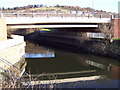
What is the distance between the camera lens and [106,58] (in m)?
27.4

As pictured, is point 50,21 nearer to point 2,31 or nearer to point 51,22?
point 51,22

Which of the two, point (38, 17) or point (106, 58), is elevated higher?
point (38, 17)

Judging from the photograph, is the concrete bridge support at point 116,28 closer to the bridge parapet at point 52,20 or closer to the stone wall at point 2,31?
the bridge parapet at point 52,20

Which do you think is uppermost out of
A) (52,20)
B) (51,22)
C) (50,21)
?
(52,20)

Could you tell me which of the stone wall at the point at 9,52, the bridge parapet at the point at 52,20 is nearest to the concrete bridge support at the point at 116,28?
the bridge parapet at the point at 52,20

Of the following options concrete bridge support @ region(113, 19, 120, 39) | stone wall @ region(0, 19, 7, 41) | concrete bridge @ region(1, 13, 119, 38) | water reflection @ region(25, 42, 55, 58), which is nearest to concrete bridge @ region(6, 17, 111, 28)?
concrete bridge @ region(1, 13, 119, 38)

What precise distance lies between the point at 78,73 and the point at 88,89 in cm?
792

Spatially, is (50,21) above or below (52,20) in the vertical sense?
below

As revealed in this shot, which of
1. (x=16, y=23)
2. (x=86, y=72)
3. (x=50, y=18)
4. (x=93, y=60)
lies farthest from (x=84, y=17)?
(x=86, y=72)

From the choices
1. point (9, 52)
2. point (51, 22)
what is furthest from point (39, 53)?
point (9, 52)

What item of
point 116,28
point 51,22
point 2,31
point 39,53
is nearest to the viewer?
point 2,31

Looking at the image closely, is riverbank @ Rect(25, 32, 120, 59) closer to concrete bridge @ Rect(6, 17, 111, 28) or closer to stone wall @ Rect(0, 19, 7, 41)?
concrete bridge @ Rect(6, 17, 111, 28)

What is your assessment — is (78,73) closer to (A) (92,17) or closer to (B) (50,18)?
(B) (50,18)

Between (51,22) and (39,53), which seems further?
(39,53)
